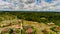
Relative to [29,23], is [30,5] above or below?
above

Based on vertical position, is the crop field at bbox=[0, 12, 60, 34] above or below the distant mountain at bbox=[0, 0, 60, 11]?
below

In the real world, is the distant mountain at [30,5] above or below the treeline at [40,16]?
above

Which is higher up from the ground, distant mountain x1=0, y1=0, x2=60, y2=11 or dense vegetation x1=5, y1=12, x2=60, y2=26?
distant mountain x1=0, y1=0, x2=60, y2=11

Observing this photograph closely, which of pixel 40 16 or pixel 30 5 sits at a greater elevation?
pixel 30 5

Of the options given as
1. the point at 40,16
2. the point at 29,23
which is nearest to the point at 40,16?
the point at 40,16

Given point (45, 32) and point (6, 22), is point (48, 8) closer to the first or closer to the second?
point (45, 32)

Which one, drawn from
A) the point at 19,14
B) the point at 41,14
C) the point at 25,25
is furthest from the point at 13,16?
the point at 41,14

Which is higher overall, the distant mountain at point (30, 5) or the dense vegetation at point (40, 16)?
the distant mountain at point (30, 5)

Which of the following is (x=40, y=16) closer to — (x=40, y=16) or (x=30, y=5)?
(x=40, y=16)
